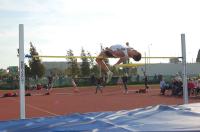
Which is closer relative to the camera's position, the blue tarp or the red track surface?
the blue tarp

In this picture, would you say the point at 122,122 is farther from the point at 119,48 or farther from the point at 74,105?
the point at 74,105

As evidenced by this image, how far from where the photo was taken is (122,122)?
322cm

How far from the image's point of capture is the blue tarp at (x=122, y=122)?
294 cm

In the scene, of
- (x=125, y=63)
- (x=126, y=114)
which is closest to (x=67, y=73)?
(x=125, y=63)

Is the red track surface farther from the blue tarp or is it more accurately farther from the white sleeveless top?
the blue tarp

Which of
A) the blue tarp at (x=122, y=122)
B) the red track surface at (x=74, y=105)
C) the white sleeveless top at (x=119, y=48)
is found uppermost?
the white sleeveless top at (x=119, y=48)

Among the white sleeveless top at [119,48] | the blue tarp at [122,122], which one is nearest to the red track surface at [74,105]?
the white sleeveless top at [119,48]

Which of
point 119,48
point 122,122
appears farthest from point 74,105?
point 122,122

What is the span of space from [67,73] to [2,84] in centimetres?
1385

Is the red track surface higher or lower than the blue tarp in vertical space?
lower

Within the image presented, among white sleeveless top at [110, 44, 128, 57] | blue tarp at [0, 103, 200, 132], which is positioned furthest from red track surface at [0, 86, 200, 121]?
blue tarp at [0, 103, 200, 132]

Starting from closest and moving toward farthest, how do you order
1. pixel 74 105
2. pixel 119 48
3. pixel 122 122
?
pixel 122 122, pixel 119 48, pixel 74 105

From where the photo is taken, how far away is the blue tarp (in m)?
2.94

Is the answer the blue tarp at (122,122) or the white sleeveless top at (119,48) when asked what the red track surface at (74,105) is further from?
the blue tarp at (122,122)
